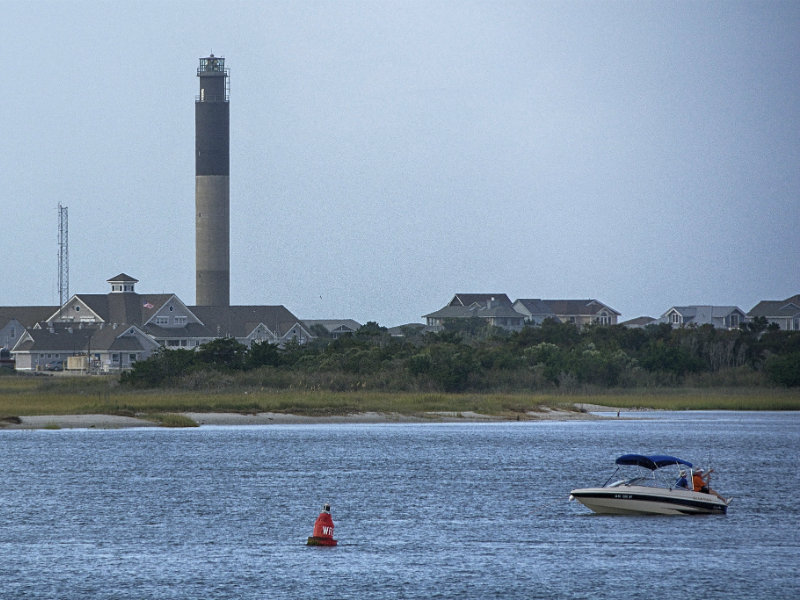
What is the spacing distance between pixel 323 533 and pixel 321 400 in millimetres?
59164

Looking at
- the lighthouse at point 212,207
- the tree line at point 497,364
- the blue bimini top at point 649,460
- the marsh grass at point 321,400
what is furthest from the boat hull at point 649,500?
the lighthouse at point 212,207

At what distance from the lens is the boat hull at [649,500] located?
4578 centimetres

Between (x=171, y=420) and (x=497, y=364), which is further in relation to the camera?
(x=497, y=364)

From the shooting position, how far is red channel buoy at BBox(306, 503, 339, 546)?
134 feet

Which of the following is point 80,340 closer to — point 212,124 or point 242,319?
point 242,319

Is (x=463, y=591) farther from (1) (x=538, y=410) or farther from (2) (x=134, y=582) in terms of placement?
(1) (x=538, y=410)

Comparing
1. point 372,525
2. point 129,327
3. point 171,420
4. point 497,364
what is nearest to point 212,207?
A: point 129,327

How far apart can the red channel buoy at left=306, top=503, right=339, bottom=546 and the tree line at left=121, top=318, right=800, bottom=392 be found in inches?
2566

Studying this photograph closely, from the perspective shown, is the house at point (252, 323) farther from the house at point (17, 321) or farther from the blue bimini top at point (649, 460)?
the blue bimini top at point (649, 460)

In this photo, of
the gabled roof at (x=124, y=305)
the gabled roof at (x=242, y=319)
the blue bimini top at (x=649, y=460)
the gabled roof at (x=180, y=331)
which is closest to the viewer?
the blue bimini top at (x=649, y=460)

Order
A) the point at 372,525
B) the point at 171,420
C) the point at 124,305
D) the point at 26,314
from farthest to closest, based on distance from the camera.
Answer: the point at 26,314
the point at 124,305
the point at 171,420
the point at 372,525

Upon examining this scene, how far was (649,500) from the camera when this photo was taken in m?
46.1

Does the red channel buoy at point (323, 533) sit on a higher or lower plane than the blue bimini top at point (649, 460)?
lower

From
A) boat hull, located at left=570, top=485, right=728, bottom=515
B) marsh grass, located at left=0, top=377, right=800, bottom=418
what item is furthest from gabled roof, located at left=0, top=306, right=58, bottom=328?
boat hull, located at left=570, top=485, right=728, bottom=515
